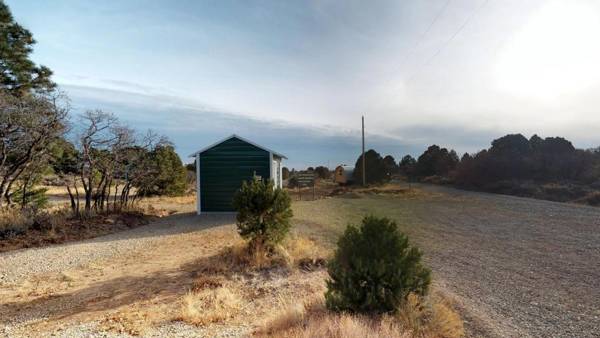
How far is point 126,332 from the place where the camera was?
351 centimetres

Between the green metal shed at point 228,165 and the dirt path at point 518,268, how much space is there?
3.63 metres

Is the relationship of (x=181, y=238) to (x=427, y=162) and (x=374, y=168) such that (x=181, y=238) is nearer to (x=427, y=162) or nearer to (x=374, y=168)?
(x=374, y=168)

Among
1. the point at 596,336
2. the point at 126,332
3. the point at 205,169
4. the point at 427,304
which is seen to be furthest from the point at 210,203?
the point at 596,336

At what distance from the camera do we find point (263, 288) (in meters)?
4.97

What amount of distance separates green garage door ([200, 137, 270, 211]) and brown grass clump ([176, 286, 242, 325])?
9.24m

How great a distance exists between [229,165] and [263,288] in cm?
952

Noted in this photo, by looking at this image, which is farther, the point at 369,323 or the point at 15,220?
the point at 15,220

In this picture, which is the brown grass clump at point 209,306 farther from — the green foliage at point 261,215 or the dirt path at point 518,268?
the dirt path at point 518,268

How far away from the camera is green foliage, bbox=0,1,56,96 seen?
16500 millimetres

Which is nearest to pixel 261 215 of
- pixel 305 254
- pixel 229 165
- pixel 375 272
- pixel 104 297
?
pixel 305 254

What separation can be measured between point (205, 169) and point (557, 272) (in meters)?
12.1

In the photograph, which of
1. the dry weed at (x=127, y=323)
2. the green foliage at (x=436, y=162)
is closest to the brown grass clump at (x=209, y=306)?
the dry weed at (x=127, y=323)

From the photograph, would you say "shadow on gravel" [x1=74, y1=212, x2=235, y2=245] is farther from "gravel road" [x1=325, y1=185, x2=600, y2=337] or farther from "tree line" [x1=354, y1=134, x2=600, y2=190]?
"tree line" [x1=354, y1=134, x2=600, y2=190]

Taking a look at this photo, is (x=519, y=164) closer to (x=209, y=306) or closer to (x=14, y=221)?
(x=209, y=306)
